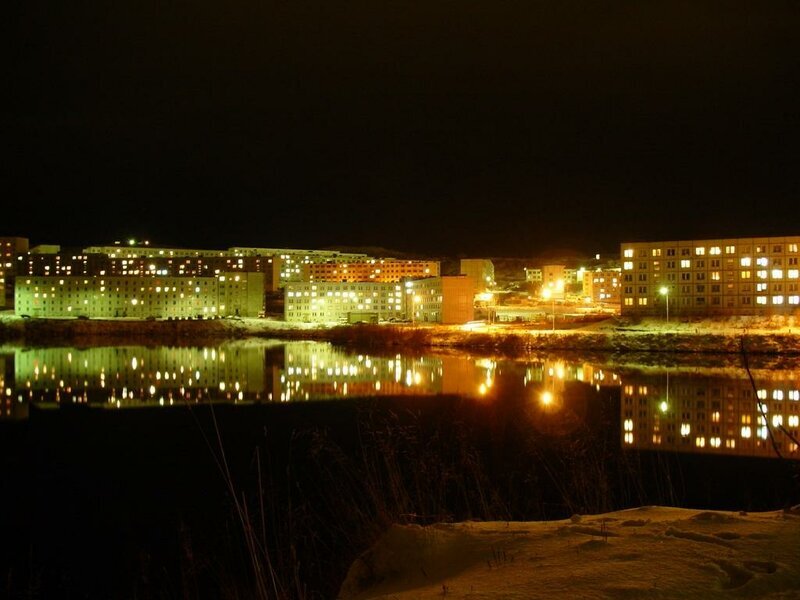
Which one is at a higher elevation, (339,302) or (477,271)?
(477,271)

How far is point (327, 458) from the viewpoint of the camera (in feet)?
38.2

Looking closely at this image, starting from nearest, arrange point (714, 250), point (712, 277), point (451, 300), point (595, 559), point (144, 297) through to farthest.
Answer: point (595, 559), point (712, 277), point (714, 250), point (451, 300), point (144, 297)

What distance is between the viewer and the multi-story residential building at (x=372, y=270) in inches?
4301

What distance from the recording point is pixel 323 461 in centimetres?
1132

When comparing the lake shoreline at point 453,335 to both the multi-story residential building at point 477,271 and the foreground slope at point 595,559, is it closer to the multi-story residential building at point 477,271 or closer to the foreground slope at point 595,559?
the foreground slope at point 595,559

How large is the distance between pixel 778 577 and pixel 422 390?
21.1 metres

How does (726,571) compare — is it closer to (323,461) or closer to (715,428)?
(323,461)

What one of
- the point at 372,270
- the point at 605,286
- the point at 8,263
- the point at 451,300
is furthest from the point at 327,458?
the point at 8,263

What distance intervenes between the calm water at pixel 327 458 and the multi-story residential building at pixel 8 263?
264 feet

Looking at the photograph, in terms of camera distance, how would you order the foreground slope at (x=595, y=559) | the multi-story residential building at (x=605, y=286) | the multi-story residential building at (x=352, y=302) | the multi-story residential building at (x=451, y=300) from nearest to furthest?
the foreground slope at (x=595, y=559), the multi-story residential building at (x=451, y=300), the multi-story residential building at (x=352, y=302), the multi-story residential building at (x=605, y=286)

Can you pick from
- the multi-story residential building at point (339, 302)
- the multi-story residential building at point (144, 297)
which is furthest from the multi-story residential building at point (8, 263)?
the multi-story residential building at point (339, 302)

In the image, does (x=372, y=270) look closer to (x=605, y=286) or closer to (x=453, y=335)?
(x=605, y=286)

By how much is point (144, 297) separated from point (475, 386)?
7133cm

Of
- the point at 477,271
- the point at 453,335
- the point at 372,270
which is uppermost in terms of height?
the point at 372,270
